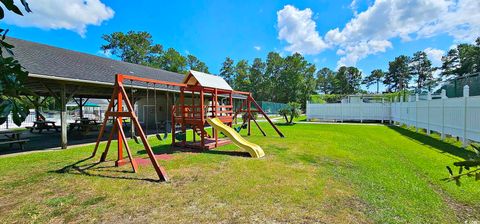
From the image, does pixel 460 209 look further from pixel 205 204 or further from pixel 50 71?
pixel 50 71

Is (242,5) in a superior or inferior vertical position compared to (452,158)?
superior

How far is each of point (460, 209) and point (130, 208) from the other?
15.9 ft

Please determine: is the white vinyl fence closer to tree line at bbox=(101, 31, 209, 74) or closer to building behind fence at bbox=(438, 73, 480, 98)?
building behind fence at bbox=(438, 73, 480, 98)

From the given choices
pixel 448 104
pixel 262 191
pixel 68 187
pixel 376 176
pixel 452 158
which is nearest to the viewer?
pixel 262 191

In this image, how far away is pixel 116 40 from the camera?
38.8 metres

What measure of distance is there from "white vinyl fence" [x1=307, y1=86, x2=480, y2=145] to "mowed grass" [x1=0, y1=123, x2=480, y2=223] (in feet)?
3.65

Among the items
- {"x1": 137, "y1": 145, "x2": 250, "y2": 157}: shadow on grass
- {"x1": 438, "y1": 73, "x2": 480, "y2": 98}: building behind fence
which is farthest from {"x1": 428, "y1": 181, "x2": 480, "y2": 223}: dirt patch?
{"x1": 438, "y1": 73, "x2": 480, "y2": 98}: building behind fence

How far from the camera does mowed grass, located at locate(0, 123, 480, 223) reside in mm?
3207

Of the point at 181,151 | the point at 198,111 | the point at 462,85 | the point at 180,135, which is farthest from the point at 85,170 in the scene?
the point at 462,85

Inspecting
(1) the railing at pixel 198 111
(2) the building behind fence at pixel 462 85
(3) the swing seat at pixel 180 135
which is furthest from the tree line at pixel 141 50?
(2) the building behind fence at pixel 462 85

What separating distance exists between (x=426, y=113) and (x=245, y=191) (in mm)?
10564

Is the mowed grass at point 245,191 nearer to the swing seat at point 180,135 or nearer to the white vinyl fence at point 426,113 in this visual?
the white vinyl fence at point 426,113

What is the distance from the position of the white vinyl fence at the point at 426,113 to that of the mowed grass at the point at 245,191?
1111mm

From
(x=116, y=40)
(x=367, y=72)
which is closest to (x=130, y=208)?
(x=116, y=40)
